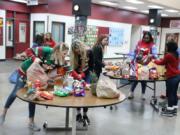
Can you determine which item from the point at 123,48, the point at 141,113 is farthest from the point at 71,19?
the point at 141,113

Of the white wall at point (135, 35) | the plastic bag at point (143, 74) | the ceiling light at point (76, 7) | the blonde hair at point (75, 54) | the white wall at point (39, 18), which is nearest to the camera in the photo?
the blonde hair at point (75, 54)

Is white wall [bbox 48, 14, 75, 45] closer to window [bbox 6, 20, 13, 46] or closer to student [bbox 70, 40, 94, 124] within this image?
window [bbox 6, 20, 13, 46]

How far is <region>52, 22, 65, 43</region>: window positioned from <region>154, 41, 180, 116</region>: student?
7.57 meters

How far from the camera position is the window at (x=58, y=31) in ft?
38.3

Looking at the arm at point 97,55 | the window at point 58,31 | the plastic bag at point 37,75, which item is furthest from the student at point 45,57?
the window at point 58,31

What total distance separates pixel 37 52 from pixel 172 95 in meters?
2.78

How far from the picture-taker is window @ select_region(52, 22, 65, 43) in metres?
11.7

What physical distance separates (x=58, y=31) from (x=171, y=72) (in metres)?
7.92

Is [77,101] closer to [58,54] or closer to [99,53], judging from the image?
[58,54]

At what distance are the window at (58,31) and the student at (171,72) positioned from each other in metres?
7.57

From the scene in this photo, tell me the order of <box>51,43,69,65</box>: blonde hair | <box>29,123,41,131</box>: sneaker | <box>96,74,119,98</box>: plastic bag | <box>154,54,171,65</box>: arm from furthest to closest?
<box>154,54,171,65</box>: arm
<box>29,123,41,131</box>: sneaker
<box>51,43,69,65</box>: blonde hair
<box>96,74,119,98</box>: plastic bag

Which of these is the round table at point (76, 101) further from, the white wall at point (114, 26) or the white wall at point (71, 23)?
the white wall at point (114, 26)

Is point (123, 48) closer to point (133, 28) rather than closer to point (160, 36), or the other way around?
point (133, 28)

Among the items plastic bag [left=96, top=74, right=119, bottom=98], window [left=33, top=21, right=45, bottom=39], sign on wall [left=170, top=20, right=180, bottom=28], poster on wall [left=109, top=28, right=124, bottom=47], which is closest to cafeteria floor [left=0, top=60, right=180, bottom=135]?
plastic bag [left=96, top=74, right=119, bottom=98]
